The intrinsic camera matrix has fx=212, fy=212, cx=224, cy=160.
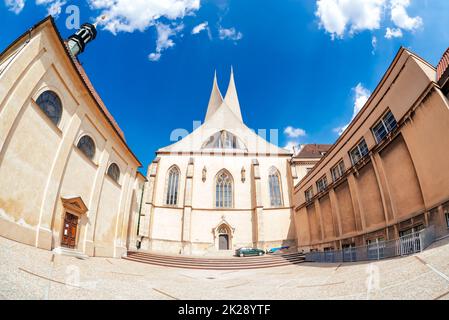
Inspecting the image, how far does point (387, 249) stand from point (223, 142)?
25510 millimetres

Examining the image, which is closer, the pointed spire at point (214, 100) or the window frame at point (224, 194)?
the window frame at point (224, 194)

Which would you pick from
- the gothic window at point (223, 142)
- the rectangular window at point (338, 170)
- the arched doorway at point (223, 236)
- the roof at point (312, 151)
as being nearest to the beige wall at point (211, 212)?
the arched doorway at point (223, 236)

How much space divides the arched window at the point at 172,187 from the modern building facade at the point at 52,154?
11915 mm

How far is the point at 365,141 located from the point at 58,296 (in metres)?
15.0

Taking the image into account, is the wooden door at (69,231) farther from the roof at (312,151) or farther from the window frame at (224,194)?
the roof at (312,151)

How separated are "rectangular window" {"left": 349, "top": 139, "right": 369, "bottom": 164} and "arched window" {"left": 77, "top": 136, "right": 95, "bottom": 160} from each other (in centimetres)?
1629

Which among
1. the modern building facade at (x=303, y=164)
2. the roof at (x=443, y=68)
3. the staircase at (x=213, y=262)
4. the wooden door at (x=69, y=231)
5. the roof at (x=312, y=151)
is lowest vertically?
the staircase at (x=213, y=262)

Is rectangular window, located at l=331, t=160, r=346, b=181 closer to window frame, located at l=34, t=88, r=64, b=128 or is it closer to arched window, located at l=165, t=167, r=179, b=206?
window frame, located at l=34, t=88, r=64, b=128

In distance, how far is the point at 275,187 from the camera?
28.3 m

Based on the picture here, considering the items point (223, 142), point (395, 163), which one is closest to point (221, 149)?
point (223, 142)

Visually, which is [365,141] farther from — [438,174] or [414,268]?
[414,268]

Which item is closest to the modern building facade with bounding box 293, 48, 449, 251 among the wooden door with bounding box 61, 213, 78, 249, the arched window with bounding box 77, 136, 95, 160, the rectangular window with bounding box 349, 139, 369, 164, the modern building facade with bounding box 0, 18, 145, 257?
the rectangular window with bounding box 349, 139, 369, 164

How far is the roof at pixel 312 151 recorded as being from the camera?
2958cm

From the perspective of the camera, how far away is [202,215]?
26359mm
